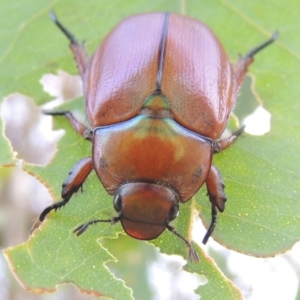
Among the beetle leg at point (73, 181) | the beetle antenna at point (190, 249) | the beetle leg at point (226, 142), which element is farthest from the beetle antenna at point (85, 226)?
the beetle leg at point (226, 142)

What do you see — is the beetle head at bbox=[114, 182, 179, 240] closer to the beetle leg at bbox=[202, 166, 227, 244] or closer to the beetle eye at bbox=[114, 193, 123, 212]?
the beetle eye at bbox=[114, 193, 123, 212]

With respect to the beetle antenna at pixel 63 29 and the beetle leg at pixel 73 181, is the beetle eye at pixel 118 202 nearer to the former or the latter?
the beetle leg at pixel 73 181

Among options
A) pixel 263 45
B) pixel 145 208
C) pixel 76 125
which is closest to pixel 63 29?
pixel 76 125

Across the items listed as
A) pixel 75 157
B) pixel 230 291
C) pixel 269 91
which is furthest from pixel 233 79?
pixel 230 291

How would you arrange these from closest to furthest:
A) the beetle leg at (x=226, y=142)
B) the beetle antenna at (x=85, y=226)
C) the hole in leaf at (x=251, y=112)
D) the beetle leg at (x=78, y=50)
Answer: the beetle antenna at (x=85, y=226) → the beetle leg at (x=226, y=142) → the hole in leaf at (x=251, y=112) → the beetle leg at (x=78, y=50)

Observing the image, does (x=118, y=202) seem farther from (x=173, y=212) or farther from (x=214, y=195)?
(x=214, y=195)

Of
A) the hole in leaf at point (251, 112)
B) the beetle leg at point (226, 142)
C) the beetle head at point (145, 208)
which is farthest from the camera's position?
the hole in leaf at point (251, 112)
